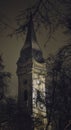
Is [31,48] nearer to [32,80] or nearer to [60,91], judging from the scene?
[32,80]

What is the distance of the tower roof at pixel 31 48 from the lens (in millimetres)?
7188

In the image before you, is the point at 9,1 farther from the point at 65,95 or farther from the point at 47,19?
the point at 65,95

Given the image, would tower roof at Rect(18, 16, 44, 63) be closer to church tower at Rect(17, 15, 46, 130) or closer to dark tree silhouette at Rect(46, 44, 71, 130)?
church tower at Rect(17, 15, 46, 130)

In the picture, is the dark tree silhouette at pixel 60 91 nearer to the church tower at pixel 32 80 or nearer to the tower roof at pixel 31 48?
the church tower at pixel 32 80

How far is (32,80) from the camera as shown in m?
7.26

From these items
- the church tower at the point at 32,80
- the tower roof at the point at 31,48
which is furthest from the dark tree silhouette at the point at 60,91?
the tower roof at the point at 31,48

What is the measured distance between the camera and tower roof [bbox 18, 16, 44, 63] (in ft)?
23.6

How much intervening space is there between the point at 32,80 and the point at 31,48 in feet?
2.26

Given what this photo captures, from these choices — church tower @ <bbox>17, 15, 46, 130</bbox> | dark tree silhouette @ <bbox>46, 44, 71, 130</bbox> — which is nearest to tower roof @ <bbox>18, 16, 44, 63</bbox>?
church tower @ <bbox>17, 15, 46, 130</bbox>

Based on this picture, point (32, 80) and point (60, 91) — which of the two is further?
point (32, 80)

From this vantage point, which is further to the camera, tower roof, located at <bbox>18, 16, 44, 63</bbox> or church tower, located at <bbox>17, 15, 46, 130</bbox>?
tower roof, located at <bbox>18, 16, 44, 63</bbox>

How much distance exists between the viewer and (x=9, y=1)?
738 centimetres

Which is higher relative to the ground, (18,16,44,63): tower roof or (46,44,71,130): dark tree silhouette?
(18,16,44,63): tower roof

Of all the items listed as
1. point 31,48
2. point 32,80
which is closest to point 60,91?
point 32,80
